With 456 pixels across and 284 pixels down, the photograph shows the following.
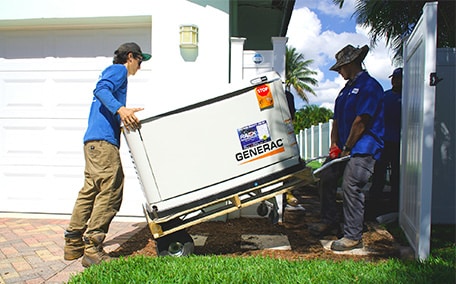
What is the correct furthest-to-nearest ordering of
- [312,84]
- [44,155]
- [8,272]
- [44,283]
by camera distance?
[312,84], [44,155], [8,272], [44,283]

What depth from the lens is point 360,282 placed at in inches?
110

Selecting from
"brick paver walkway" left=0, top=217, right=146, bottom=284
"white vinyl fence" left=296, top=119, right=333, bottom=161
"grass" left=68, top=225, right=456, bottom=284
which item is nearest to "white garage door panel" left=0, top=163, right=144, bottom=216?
"brick paver walkway" left=0, top=217, right=146, bottom=284

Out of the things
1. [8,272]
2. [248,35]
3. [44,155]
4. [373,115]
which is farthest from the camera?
[248,35]

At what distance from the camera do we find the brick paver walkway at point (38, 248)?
131 inches

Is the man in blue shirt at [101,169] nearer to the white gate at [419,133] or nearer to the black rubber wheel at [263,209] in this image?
the black rubber wheel at [263,209]

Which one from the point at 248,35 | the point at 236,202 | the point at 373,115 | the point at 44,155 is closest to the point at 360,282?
the point at 236,202

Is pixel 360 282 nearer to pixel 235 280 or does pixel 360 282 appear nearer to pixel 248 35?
pixel 235 280

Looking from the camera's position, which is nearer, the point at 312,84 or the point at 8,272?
the point at 8,272

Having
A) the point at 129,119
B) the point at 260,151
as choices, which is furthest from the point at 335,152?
the point at 129,119

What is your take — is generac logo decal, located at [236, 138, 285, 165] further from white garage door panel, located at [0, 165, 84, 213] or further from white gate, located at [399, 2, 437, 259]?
white garage door panel, located at [0, 165, 84, 213]

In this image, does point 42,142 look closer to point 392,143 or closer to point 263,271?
point 263,271

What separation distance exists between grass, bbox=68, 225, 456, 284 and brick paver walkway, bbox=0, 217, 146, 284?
47cm

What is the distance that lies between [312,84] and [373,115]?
3970 centimetres

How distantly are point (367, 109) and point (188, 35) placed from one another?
242 cm
